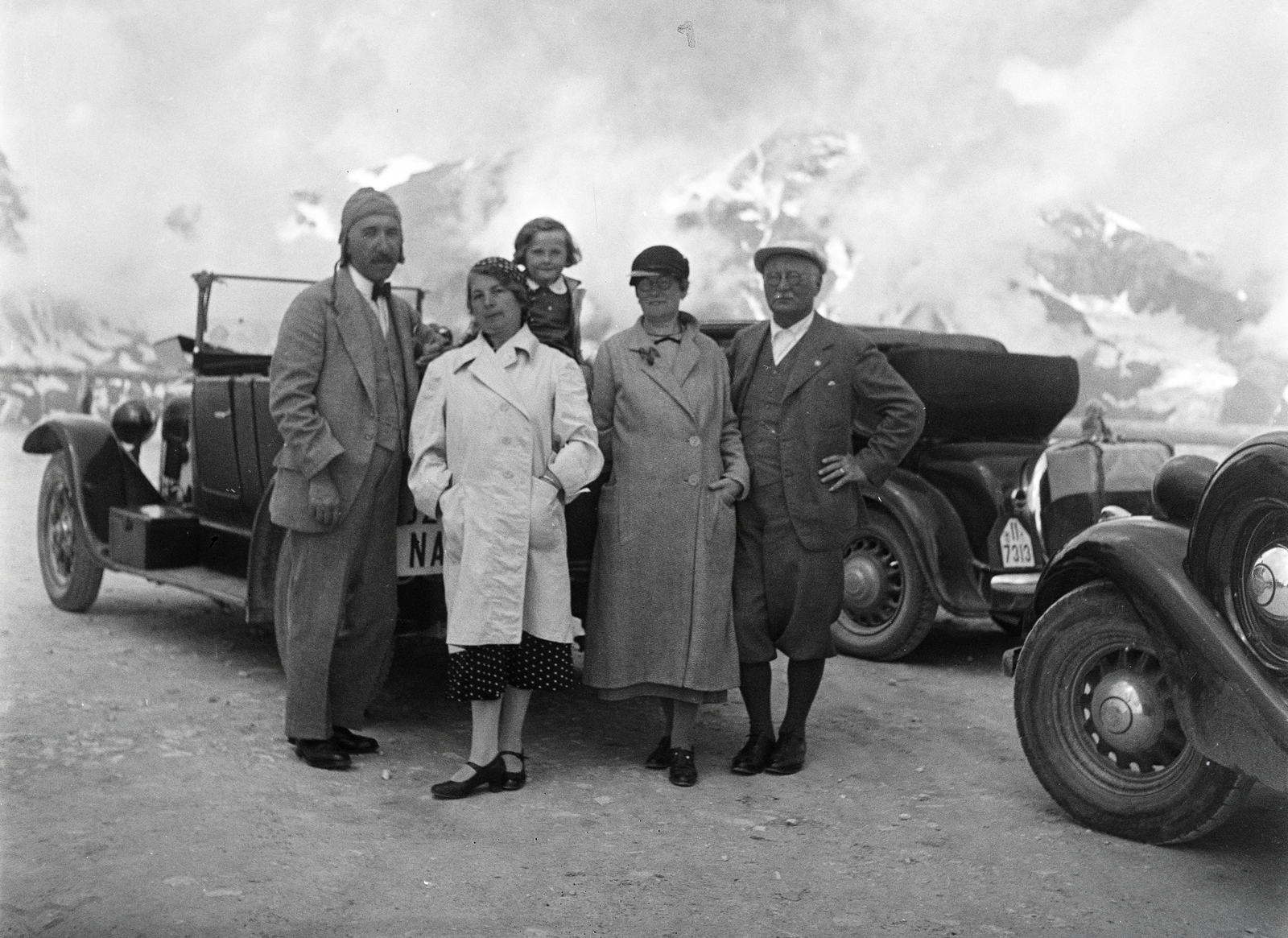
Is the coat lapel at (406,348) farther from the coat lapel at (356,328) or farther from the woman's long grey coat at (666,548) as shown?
the woman's long grey coat at (666,548)

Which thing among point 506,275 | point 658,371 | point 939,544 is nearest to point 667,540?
point 658,371

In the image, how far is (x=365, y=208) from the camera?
4297 millimetres

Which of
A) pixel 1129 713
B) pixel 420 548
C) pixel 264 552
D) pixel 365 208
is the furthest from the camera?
pixel 264 552

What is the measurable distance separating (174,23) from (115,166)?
7.72 feet

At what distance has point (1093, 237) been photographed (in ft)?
41.1

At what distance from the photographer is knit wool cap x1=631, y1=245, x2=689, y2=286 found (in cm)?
419

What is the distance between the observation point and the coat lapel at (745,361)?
445 centimetres

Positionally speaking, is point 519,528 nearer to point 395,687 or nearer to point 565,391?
point 565,391

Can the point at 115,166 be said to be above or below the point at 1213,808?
above

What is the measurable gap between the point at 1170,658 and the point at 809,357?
1578 mm

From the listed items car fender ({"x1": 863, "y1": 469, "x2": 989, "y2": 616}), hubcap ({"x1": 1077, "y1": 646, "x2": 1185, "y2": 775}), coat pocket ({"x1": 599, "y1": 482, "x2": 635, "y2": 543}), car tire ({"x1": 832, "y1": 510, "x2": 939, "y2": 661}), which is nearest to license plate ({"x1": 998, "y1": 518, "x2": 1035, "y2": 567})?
car fender ({"x1": 863, "y1": 469, "x2": 989, "y2": 616})

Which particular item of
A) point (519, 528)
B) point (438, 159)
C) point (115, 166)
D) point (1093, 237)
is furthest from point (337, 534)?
point (1093, 237)

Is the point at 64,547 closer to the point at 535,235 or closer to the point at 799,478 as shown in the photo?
the point at 535,235

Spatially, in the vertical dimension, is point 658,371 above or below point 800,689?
above
